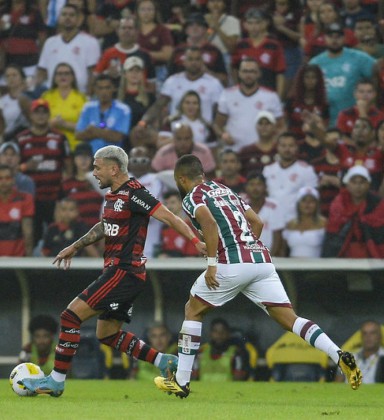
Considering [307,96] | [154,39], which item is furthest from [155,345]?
[154,39]

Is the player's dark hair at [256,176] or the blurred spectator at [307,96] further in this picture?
the blurred spectator at [307,96]

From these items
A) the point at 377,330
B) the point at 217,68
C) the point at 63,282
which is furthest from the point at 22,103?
the point at 377,330

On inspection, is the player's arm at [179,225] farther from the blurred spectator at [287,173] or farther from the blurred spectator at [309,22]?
the blurred spectator at [309,22]

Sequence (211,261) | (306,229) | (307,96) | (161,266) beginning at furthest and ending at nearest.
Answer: (307,96) → (306,229) → (161,266) → (211,261)

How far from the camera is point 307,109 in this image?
51.2ft

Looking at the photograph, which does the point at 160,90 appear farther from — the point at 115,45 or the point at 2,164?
the point at 2,164

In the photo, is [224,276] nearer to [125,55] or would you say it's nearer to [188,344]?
[188,344]

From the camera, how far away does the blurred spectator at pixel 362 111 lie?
50.0ft

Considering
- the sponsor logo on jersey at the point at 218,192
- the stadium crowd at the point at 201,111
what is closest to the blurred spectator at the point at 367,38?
the stadium crowd at the point at 201,111

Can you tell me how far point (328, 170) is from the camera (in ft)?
48.0

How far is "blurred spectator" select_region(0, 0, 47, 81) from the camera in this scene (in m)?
18.0

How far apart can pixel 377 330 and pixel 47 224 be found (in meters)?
4.44

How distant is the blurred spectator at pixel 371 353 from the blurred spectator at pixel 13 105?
6140mm

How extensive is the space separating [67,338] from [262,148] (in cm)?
615
